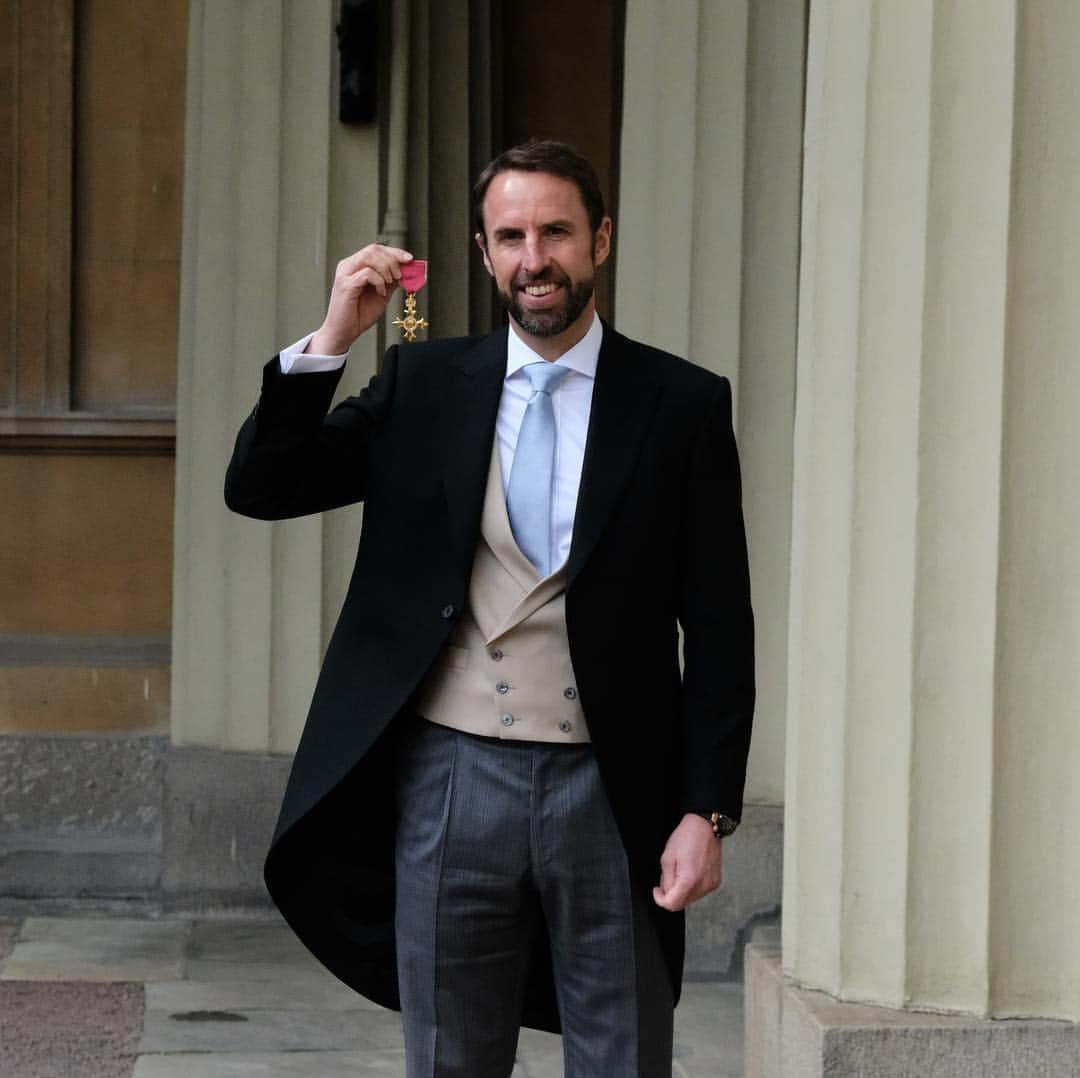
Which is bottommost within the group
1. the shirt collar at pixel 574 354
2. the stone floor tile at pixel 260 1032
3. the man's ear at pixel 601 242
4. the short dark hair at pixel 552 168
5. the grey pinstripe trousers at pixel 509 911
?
the stone floor tile at pixel 260 1032

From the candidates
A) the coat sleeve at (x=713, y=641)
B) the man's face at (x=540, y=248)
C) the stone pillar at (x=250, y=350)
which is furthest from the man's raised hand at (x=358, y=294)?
the stone pillar at (x=250, y=350)

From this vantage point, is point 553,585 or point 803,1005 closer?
point 553,585

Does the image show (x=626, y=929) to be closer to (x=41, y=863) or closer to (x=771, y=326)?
(x=771, y=326)

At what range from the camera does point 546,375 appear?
10.9 feet

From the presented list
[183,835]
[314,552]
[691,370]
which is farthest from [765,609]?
[691,370]

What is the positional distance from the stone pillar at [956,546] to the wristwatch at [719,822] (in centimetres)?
87

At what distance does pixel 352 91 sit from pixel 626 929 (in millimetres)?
4631

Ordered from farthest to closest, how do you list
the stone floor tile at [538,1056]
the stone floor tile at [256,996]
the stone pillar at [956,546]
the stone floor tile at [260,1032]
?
the stone floor tile at [256,996], the stone floor tile at [260,1032], the stone floor tile at [538,1056], the stone pillar at [956,546]

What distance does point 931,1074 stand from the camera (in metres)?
4.09

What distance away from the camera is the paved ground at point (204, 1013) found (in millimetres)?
5637

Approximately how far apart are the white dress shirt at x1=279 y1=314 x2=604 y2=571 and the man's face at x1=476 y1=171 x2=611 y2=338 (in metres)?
0.13

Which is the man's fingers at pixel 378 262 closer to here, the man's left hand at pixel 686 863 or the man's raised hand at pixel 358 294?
the man's raised hand at pixel 358 294

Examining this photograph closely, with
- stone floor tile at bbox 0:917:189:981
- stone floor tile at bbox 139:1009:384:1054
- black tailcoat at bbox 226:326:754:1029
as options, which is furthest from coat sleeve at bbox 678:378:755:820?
stone floor tile at bbox 0:917:189:981

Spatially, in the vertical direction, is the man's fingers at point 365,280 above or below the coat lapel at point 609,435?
above
